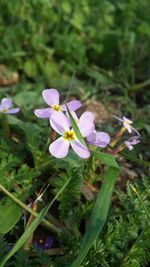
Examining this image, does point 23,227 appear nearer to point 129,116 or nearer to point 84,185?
point 84,185

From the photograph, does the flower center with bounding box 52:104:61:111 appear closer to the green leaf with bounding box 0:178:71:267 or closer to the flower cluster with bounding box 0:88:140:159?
the flower cluster with bounding box 0:88:140:159

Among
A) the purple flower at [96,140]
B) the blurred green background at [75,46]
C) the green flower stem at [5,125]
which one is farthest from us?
the blurred green background at [75,46]

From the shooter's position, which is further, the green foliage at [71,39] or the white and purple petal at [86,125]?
the green foliage at [71,39]

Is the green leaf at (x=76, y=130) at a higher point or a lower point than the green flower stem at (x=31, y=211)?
higher

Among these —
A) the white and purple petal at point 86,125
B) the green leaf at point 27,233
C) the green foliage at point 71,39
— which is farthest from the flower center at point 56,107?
the green foliage at point 71,39

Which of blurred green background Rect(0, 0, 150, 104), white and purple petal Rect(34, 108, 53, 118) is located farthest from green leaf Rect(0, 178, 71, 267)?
blurred green background Rect(0, 0, 150, 104)

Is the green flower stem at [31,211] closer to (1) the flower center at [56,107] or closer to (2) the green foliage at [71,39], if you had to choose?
(1) the flower center at [56,107]
